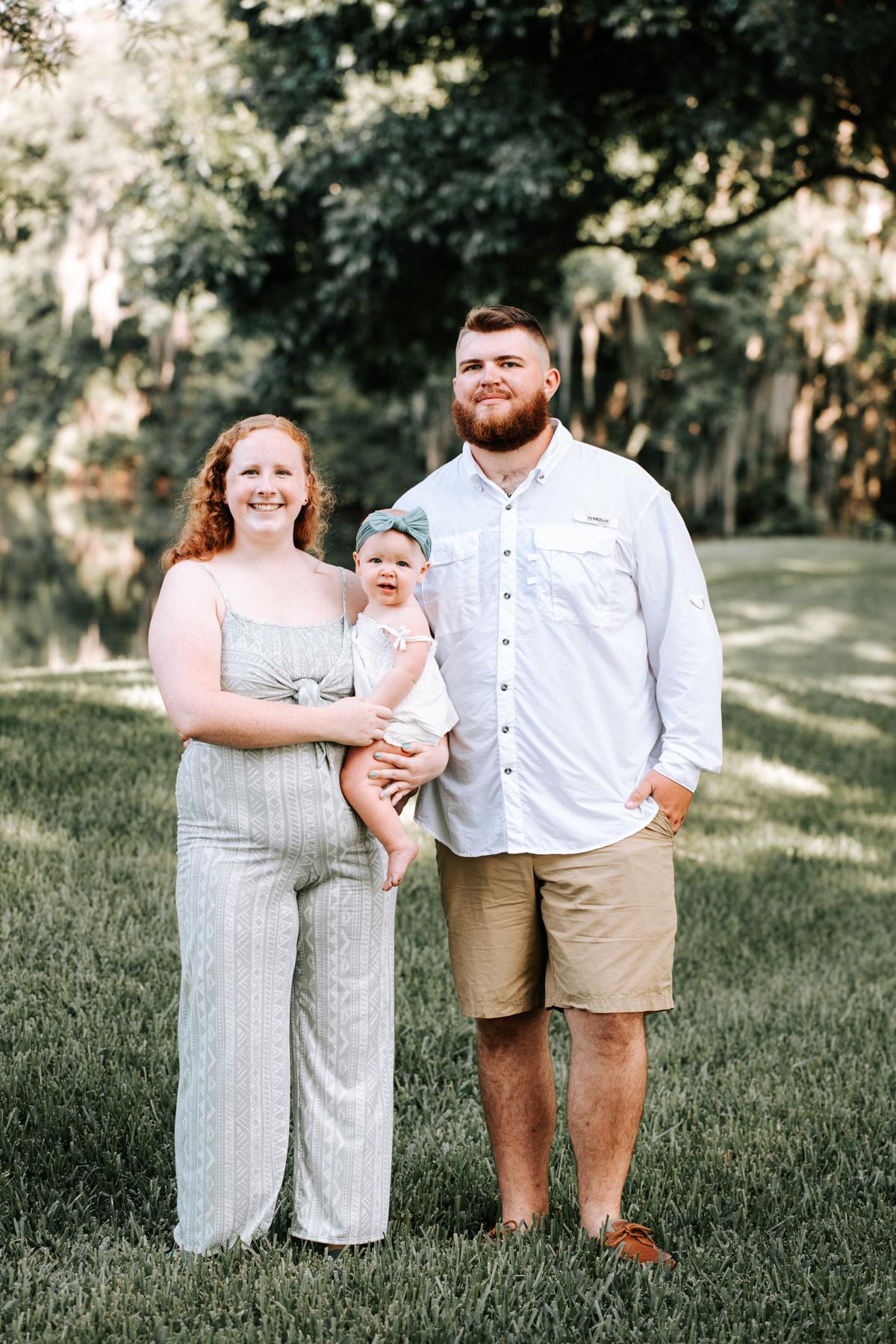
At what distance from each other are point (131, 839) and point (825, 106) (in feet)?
36.0

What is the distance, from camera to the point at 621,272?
27.6 metres

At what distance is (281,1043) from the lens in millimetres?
3104

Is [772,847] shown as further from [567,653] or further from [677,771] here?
[567,653]

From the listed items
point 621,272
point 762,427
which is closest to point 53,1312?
point 621,272

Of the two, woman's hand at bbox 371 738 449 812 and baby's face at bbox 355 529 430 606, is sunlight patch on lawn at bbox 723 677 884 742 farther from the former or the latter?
baby's face at bbox 355 529 430 606

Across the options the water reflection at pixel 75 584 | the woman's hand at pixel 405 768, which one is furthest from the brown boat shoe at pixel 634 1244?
the water reflection at pixel 75 584

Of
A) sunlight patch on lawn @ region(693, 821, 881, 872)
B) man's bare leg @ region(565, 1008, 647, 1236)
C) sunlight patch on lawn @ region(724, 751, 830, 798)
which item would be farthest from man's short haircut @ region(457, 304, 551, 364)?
sunlight patch on lawn @ region(724, 751, 830, 798)

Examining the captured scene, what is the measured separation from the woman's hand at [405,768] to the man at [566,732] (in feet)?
0.61

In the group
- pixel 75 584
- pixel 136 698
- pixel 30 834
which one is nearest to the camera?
pixel 30 834

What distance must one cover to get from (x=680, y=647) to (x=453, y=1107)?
71.3 inches

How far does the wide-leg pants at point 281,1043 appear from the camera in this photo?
10.00ft

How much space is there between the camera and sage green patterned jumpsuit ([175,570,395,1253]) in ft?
10.0

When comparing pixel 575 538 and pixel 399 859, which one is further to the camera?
pixel 575 538

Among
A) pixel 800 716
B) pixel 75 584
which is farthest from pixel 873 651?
pixel 75 584
